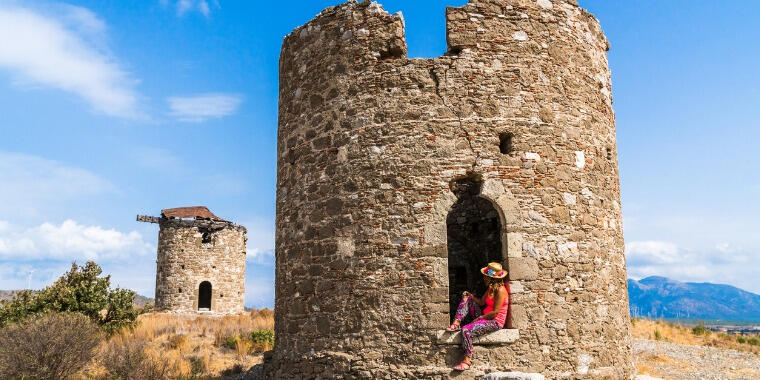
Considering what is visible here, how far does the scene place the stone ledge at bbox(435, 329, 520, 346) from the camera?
7.35 meters

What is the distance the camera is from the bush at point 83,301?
17.8 metres

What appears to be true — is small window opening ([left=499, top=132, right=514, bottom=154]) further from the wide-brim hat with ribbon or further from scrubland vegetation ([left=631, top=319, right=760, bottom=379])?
scrubland vegetation ([left=631, top=319, right=760, bottom=379])

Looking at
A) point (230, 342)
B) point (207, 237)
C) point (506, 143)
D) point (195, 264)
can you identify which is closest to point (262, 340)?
Answer: point (230, 342)

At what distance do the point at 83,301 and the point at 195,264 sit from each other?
9442 millimetres

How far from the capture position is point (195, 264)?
92.9ft

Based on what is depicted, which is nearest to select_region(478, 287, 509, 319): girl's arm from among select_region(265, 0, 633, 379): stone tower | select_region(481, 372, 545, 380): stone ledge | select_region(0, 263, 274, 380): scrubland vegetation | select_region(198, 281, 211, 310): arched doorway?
select_region(265, 0, 633, 379): stone tower

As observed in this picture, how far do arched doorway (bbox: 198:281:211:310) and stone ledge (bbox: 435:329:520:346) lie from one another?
23.4m

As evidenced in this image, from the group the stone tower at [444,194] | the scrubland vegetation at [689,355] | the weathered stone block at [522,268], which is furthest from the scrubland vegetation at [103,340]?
the scrubland vegetation at [689,355]

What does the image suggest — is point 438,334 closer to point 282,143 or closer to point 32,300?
point 282,143

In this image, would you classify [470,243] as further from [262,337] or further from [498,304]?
[262,337]

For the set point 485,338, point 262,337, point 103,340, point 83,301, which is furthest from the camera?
point 83,301

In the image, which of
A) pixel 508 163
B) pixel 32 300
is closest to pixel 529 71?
pixel 508 163

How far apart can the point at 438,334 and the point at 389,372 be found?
754mm

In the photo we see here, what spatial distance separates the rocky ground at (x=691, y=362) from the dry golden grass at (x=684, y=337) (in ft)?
5.47
